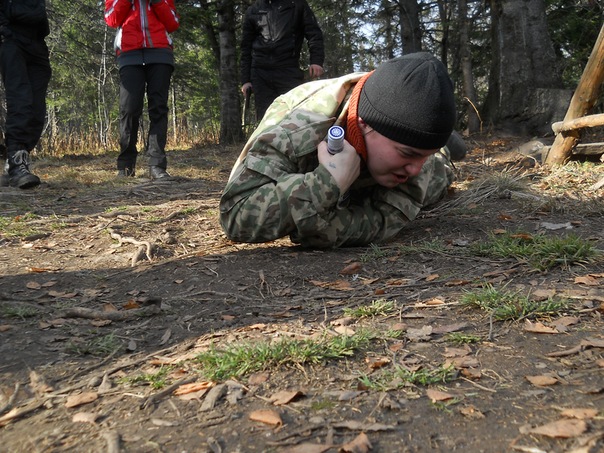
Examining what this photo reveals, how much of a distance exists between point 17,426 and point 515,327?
1469 mm

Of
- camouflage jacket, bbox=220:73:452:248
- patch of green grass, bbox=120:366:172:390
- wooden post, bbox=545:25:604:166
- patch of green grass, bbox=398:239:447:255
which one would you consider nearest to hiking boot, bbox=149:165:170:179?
camouflage jacket, bbox=220:73:452:248

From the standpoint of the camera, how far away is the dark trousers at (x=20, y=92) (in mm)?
5109

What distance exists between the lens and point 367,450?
1226 millimetres

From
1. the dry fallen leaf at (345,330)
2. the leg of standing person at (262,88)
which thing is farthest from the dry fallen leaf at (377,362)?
the leg of standing person at (262,88)

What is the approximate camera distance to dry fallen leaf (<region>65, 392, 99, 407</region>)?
1.50 m

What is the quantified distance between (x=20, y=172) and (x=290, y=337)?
4.31 m

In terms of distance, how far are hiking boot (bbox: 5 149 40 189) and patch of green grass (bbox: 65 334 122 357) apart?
371 centimetres

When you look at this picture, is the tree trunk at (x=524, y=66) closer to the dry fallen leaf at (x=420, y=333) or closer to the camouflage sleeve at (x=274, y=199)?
the camouflage sleeve at (x=274, y=199)

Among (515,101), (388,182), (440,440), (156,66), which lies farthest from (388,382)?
(515,101)

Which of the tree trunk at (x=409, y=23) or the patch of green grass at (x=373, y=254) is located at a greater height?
the tree trunk at (x=409, y=23)

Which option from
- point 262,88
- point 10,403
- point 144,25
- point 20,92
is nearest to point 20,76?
point 20,92

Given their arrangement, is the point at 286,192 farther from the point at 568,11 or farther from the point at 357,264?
the point at 568,11

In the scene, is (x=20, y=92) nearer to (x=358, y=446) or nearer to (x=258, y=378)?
(x=258, y=378)

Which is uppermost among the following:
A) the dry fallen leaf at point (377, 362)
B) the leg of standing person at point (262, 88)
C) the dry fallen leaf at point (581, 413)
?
the leg of standing person at point (262, 88)
